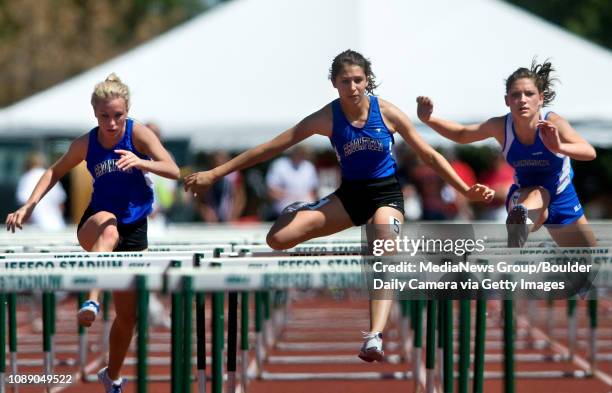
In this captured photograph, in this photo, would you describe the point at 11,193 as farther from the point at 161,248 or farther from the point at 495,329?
the point at 161,248

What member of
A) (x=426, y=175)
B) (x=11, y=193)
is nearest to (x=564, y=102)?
(x=426, y=175)

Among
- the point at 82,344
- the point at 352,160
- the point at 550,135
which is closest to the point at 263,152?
the point at 352,160

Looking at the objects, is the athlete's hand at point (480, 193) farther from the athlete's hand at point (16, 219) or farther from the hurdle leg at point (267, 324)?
the hurdle leg at point (267, 324)

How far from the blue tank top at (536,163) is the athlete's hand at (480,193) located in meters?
0.76

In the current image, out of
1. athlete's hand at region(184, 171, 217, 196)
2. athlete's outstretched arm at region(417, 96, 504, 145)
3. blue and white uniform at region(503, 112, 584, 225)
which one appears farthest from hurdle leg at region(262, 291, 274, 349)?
athlete's hand at region(184, 171, 217, 196)

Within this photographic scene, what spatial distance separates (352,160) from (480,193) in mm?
809

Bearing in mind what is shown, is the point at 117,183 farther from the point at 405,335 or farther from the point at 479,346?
the point at 405,335

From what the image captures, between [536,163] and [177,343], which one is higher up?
[536,163]

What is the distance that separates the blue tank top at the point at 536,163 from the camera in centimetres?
725

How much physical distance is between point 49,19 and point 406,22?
83.1ft

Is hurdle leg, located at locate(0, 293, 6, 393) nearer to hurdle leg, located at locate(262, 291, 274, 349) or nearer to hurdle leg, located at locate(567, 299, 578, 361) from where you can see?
hurdle leg, located at locate(262, 291, 274, 349)

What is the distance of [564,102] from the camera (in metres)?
15.2

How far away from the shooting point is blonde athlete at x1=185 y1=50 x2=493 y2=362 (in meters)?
6.70

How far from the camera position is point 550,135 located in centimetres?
676
